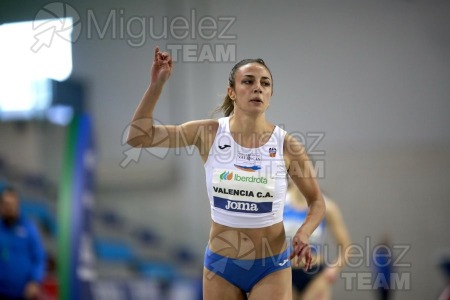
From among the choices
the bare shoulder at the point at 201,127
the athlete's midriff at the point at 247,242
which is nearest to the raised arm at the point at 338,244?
the athlete's midriff at the point at 247,242

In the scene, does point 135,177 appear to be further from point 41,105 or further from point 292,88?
point 292,88

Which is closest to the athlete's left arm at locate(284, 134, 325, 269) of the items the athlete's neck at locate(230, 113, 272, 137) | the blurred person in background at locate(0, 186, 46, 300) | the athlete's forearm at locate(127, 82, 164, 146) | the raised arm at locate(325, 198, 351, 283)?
the athlete's neck at locate(230, 113, 272, 137)

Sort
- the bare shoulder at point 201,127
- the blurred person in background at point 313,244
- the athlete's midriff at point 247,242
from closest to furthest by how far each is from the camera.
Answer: the athlete's midriff at point 247,242 < the bare shoulder at point 201,127 < the blurred person in background at point 313,244

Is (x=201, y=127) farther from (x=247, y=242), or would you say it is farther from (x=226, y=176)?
(x=247, y=242)

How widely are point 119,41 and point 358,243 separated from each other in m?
4.80

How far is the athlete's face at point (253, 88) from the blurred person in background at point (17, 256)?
3.35 m

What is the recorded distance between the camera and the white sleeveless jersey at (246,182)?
9.46 ft

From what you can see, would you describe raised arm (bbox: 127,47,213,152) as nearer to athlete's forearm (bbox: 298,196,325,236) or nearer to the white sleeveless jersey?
the white sleeveless jersey

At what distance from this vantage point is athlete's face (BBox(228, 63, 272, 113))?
9.61 feet

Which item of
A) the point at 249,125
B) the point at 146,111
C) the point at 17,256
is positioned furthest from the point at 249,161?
the point at 17,256

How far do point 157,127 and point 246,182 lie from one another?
512 millimetres

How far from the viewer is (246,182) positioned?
2.89m

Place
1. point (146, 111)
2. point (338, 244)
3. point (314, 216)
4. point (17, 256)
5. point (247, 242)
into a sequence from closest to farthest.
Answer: point (146, 111) → point (247, 242) → point (314, 216) → point (338, 244) → point (17, 256)

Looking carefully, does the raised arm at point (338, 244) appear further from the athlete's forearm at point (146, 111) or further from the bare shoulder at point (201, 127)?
the athlete's forearm at point (146, 111)
